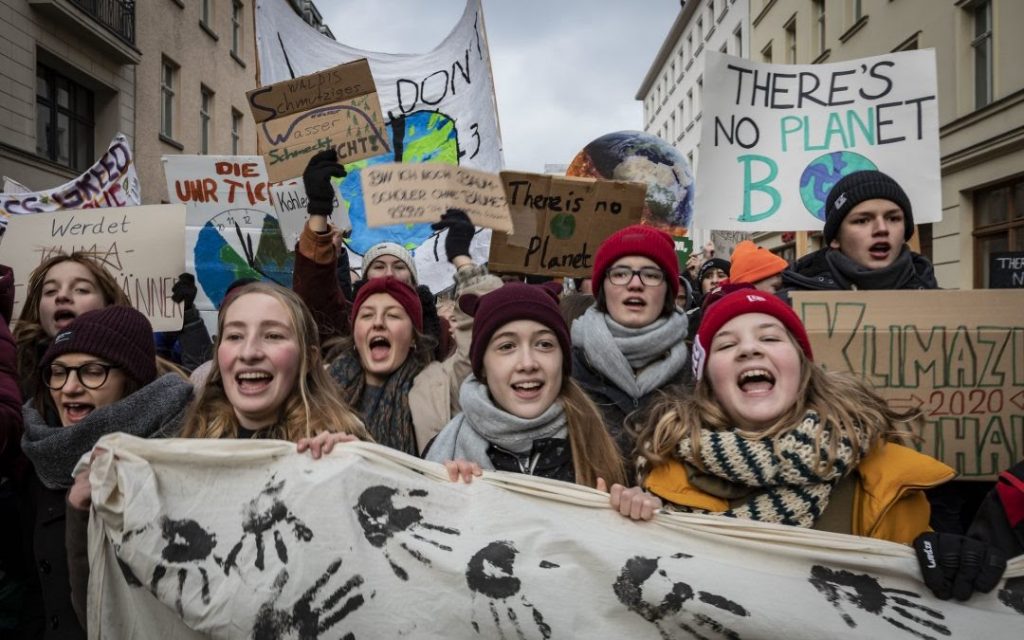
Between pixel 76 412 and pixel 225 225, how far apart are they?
3.46 metres

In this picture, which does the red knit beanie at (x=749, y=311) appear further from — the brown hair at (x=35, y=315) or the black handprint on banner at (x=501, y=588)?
Result: the brown hair at (x=35, y=315)

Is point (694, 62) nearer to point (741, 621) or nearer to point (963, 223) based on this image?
point (963, 223)

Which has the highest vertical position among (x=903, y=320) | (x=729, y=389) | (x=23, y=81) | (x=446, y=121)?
(x=23, y=81)

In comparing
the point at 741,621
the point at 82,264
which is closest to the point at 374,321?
the point at 82,264

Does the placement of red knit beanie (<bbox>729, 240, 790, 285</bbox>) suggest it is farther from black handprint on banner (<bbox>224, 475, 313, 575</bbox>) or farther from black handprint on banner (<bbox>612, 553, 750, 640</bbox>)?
black handprint on banner (<bbox>224, 475, 313, 575</bbox>)

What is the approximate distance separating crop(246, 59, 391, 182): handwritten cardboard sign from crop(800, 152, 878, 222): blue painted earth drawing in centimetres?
222

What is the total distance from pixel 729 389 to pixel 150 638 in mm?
1462

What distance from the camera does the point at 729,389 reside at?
1.79 meters

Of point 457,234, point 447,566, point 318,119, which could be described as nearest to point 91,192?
point 318,119

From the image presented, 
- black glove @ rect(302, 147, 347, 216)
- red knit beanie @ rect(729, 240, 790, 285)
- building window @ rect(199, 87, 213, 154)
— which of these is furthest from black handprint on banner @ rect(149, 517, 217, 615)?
building window @ rect(199, 87, 213, 154)

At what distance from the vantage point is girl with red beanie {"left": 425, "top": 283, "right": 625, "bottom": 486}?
1.92m

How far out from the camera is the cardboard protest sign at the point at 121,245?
147 inches

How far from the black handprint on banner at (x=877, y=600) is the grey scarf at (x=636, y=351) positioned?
3.17 feet

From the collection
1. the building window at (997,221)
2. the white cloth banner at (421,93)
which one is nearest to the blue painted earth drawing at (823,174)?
the white cloth banner at (421,93)
